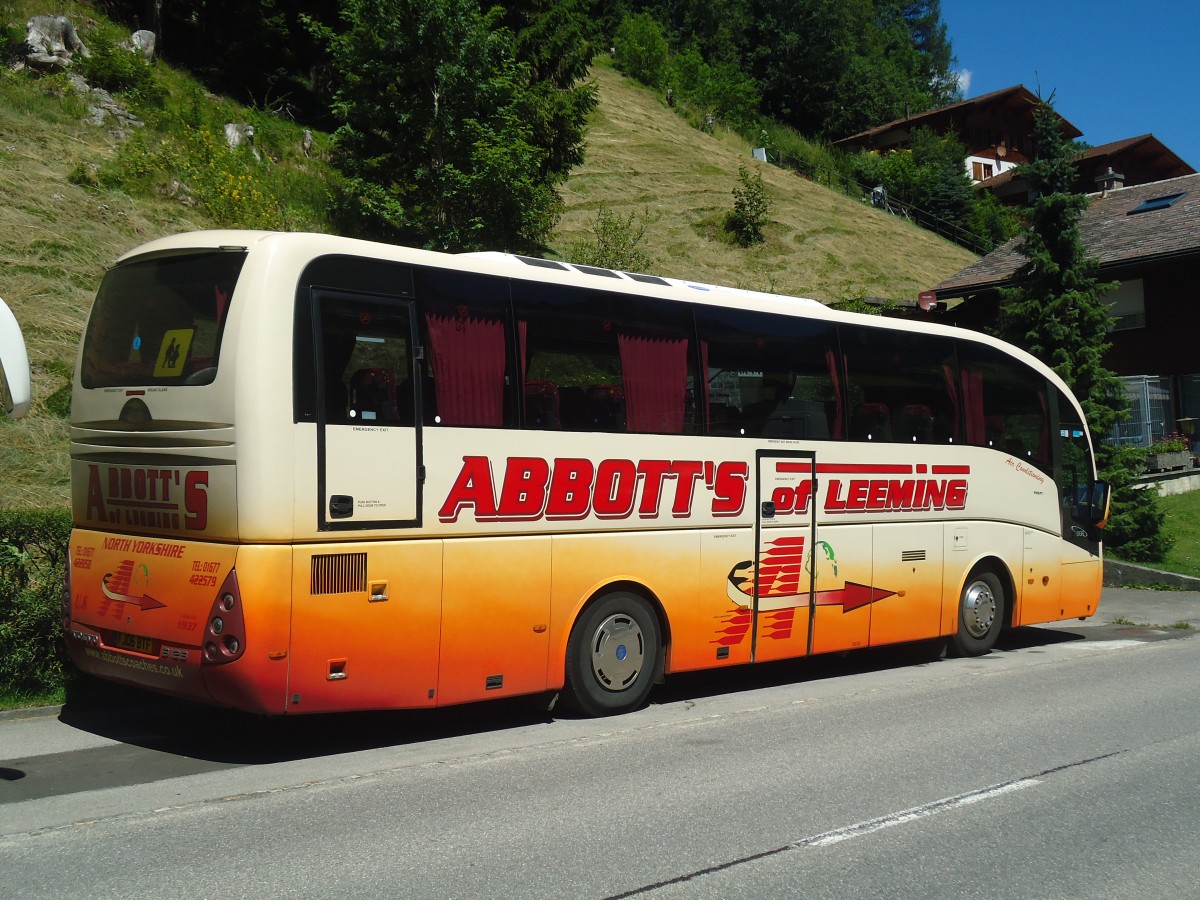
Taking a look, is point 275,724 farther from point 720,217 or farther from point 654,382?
point 720,217

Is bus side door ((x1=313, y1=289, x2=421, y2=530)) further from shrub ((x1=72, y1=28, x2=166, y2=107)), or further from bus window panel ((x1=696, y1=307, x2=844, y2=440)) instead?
shrub ((x1=72, y1=28, x2=166, y2=107))

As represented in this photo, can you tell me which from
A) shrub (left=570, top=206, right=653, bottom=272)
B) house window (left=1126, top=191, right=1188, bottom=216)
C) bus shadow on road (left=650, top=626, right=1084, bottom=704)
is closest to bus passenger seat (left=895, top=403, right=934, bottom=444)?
bus shadow on road (left=650, top=626, right=1084, bottom=704)

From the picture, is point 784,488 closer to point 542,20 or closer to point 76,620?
point 76,620

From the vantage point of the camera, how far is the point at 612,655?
29.9 feet

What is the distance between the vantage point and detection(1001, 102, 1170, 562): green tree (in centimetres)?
2045

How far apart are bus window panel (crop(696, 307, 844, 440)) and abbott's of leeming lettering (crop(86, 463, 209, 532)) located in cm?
441

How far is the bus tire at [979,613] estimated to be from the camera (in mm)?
12578

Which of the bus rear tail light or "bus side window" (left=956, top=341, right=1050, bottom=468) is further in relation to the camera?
"bus side window" (left=956, top=341, right=1050, bottom=468)

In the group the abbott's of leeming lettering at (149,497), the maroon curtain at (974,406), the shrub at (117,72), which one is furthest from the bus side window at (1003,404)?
the shrub at (117,72)

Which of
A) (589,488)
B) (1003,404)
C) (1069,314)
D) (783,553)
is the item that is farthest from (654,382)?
(1069,314)

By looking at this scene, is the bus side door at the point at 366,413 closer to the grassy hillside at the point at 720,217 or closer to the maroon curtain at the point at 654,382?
the maroon curtain at the point at 654,382

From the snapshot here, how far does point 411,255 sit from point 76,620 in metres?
3.53

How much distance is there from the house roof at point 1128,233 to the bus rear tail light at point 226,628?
89.8 feet

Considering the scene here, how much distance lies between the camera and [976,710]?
371 inches
